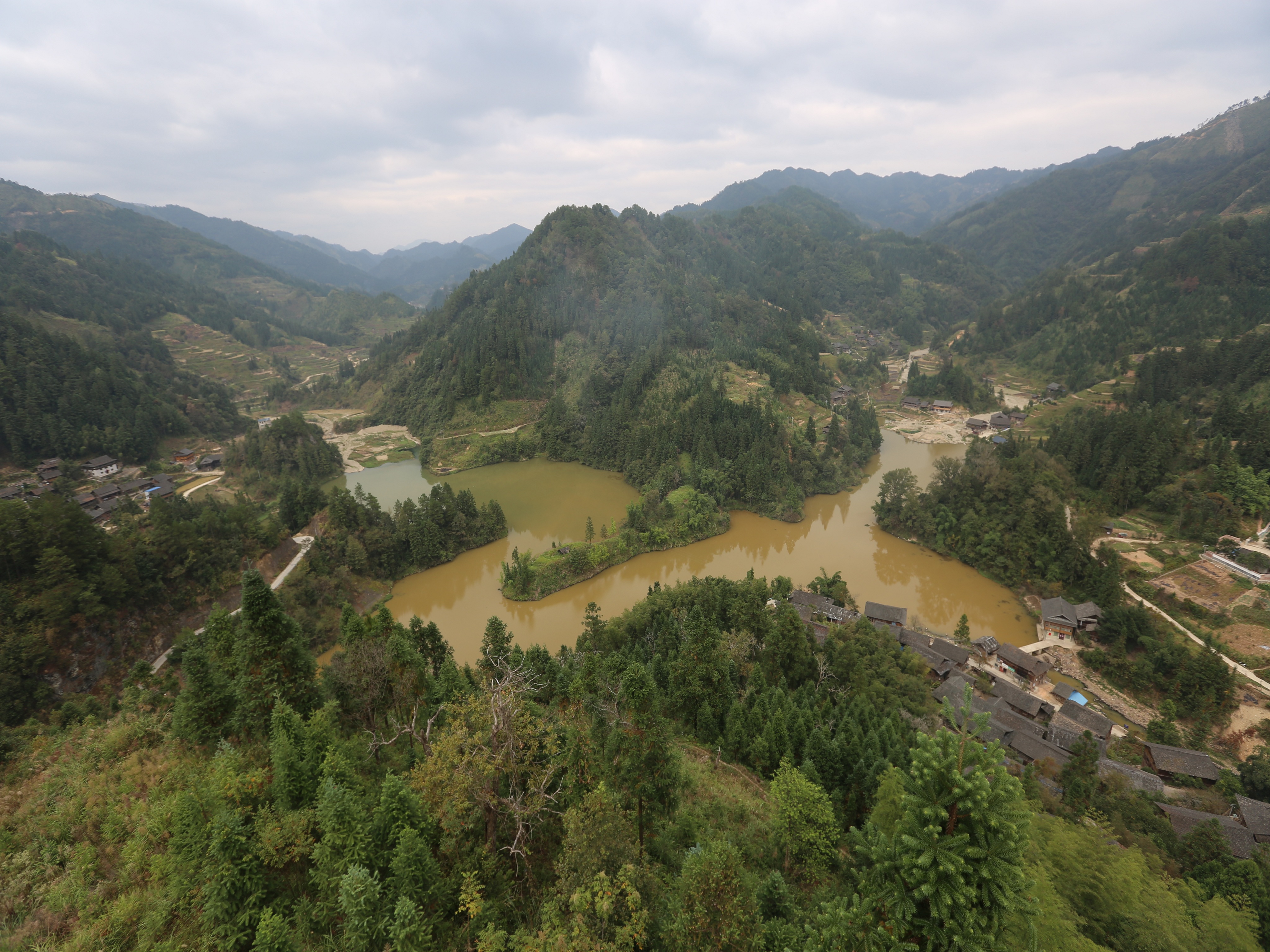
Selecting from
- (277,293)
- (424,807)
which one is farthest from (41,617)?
(277,293)

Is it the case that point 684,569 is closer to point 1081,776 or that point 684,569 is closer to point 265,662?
point 1081,776

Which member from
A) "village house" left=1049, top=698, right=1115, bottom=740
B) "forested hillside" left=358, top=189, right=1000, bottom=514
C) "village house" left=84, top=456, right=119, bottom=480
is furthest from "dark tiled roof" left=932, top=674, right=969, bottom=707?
"village house" left=84, top=456, right=119, bottom=480

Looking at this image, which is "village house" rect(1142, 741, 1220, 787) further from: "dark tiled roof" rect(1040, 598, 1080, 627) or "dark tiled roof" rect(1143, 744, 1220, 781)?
"dark tiled roof" rect(1040, 598, 1080, 627)

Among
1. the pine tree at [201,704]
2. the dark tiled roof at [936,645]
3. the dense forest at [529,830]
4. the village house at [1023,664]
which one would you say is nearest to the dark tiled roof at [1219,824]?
the dense forest at [529,830]

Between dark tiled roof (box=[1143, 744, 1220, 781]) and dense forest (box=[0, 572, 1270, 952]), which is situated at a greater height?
dense forest (box=[0, 572, 1270, 952])

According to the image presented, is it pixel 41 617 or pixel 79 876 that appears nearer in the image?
pixel 79 876

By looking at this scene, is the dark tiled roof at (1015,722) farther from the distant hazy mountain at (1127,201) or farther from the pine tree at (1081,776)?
the distant hazy mountain at (1127,201)

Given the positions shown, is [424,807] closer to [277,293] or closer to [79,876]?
[79,876]
